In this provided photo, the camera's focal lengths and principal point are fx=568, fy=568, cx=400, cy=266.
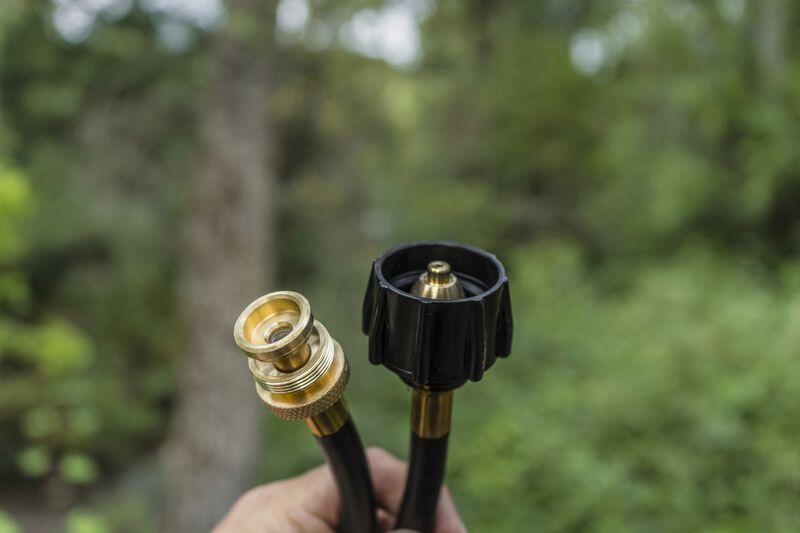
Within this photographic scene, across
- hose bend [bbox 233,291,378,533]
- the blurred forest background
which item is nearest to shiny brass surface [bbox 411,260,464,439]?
hose bend [bbox 233,291,378,533]

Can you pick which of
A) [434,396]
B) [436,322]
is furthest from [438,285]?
[434,396]

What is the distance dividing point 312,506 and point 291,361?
0.55 m

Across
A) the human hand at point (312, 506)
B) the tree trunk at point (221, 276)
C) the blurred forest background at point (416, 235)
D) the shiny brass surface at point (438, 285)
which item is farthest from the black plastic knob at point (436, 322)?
the tree trunk at point (221, 276)

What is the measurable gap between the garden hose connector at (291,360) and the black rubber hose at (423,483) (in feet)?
0.64

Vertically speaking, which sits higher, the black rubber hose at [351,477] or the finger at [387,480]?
the black rubber hose at [351,477]

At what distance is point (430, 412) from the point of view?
30.4 inches

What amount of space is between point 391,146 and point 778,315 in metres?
3.02

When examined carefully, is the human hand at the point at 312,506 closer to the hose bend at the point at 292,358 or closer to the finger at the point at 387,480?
the finger at the point at 387,480

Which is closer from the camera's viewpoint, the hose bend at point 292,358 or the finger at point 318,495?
the hose bend at point 292,358

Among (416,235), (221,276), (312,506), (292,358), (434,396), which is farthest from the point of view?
(416,235)

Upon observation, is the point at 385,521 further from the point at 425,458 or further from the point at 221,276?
the point at 221,276

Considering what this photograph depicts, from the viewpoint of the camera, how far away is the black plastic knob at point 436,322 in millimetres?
653

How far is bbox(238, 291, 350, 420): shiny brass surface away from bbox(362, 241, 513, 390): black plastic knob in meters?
0.07

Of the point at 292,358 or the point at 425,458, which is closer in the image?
the point at 292,358
